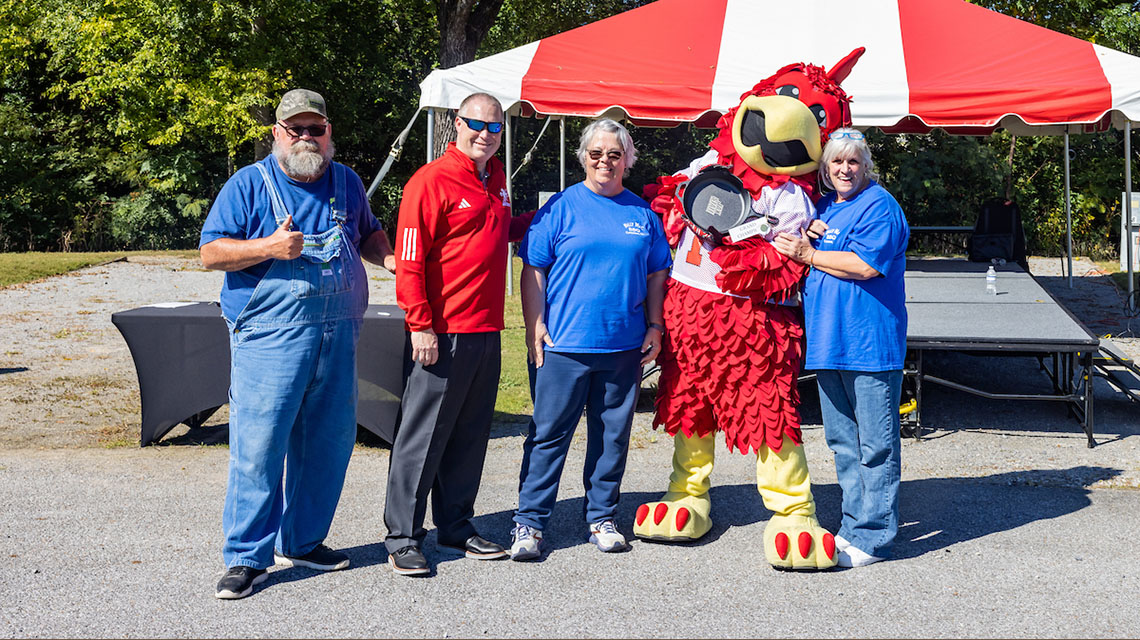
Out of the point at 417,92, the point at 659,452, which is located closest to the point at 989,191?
the point at 417,92

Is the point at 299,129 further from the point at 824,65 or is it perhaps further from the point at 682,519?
the point at 824,65

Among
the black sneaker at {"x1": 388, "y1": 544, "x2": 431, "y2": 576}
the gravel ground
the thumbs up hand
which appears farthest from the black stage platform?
the thumbs up hand

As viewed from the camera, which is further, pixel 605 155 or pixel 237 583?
pixel 605 155

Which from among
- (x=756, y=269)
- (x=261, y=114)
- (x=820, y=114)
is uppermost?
(x=261, y=114)

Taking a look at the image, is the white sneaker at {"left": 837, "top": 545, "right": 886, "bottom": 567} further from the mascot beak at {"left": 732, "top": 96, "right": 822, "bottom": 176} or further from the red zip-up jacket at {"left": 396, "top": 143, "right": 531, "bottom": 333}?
the red zip-up jacket at {"left": 396, "top": 143, "right": 531, "bottom": 333}

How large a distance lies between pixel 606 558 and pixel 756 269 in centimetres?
123

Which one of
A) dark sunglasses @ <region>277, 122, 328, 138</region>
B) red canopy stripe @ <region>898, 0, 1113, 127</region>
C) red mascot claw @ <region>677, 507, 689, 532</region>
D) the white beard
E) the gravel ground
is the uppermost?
red canopy stripe @ <region>898, 0, 1113, 127</region>

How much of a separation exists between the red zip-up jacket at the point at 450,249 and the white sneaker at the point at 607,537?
926mm

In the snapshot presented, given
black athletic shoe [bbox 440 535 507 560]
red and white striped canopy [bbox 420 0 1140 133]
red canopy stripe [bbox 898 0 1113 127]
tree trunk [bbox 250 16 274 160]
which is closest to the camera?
black athletic shoe [bbox 440 535 507 560]

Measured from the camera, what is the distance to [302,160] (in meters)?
3.47

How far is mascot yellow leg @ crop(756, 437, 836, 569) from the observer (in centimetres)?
378

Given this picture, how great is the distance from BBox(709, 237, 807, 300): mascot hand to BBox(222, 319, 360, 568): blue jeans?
1390mm

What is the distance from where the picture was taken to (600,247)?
3.80 m

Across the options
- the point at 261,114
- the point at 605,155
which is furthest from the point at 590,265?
the point at 261,114
